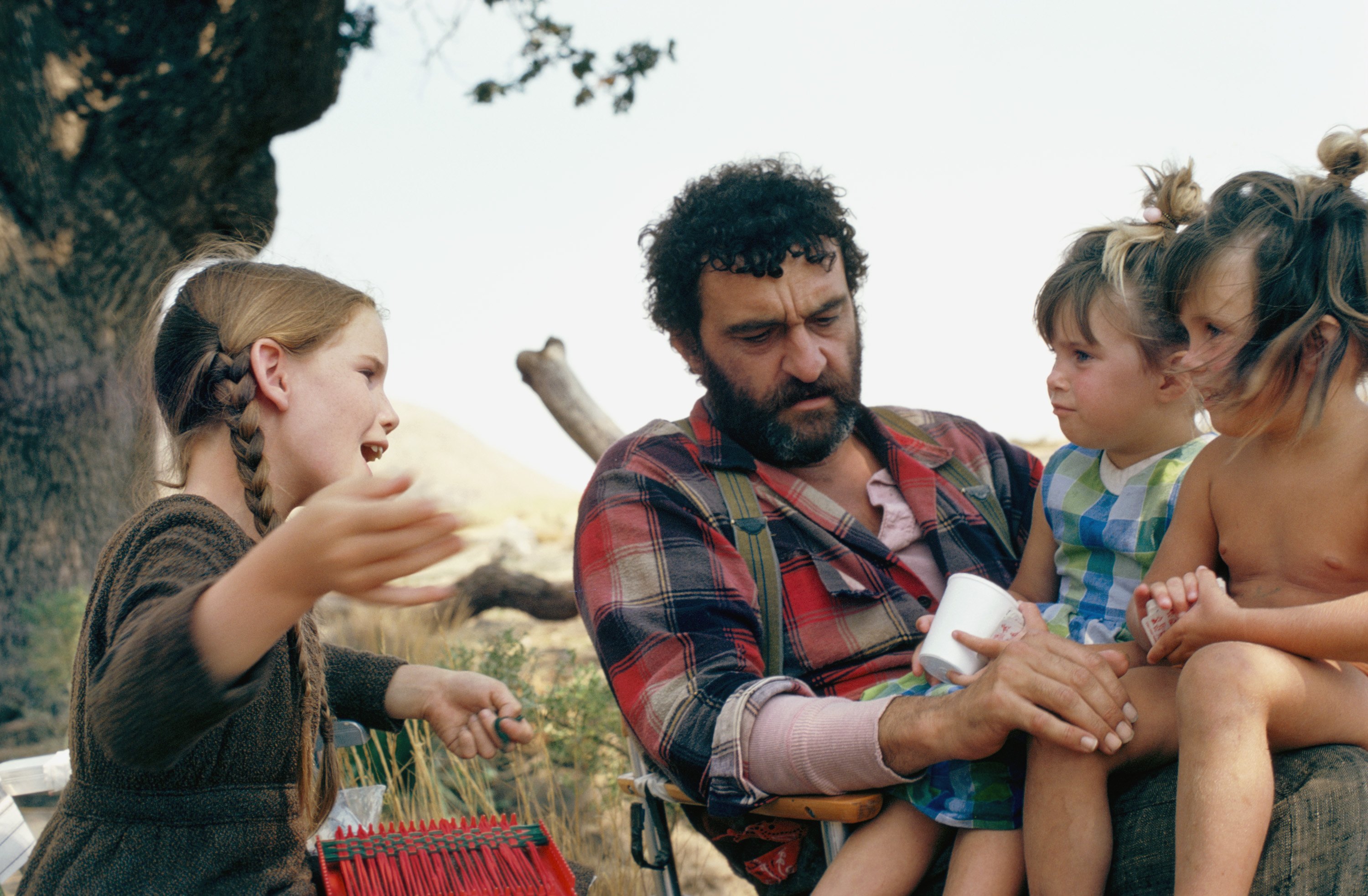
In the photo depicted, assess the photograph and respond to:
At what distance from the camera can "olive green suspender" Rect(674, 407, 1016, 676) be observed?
7.90 feet

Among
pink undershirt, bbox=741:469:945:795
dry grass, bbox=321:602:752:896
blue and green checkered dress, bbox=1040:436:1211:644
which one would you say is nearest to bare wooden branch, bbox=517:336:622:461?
dry grass, bbox=321:602:752:896

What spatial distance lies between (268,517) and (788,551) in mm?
1288

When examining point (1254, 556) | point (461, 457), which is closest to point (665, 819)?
point (1254, 556)

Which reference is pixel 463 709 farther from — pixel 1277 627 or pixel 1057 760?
pixel 1277 627

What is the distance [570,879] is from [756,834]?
0.71 meters

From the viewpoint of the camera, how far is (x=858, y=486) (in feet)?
9.43

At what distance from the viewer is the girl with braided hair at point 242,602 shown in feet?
4.14

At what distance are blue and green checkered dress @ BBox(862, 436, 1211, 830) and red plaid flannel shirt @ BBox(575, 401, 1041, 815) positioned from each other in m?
0.22

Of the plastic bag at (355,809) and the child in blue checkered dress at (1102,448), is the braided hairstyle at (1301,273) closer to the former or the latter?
the child in blue checkered dress at (1102,448)

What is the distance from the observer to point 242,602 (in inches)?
49.8

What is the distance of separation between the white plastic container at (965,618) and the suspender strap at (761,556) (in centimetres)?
46

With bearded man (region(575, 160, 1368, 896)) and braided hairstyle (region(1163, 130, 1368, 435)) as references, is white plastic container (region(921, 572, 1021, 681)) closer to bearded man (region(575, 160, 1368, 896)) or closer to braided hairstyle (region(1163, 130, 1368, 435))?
bearded man (region(575, 160, 1368, 896))

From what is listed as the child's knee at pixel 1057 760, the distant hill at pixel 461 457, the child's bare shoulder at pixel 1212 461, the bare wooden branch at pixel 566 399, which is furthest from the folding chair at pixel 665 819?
the distant hill at pixel 461 457

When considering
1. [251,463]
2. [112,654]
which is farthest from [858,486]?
[112,654]
